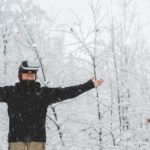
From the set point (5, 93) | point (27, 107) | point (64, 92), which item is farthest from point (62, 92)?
point (5, 93)

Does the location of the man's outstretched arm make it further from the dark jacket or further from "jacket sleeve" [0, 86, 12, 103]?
"jacket sleeve" [0, 86, 12, 103]

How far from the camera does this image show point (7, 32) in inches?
513

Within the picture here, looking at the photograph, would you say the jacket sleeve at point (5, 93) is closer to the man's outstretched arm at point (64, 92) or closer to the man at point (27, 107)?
the man at point (27, 107)

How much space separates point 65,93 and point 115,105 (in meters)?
5.49

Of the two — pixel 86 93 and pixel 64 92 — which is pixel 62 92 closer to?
pixel 64 92

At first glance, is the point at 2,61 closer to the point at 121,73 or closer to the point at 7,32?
the point at 7,32

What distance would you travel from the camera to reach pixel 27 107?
3.68m

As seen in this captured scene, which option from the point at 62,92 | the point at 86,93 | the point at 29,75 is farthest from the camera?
the point at 86,93

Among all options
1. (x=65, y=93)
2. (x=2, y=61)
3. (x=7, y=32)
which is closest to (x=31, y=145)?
(x=65, y=93)

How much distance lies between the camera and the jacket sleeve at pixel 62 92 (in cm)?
375

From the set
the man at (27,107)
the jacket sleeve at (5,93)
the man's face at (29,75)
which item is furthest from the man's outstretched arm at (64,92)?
the jacket sleeve at (5,93)

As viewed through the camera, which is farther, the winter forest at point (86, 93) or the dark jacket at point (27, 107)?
the winter forest at point (86, 93)

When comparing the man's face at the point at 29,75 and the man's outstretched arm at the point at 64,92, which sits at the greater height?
the man's face at the point at 29,75

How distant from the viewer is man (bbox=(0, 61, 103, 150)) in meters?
3.62
